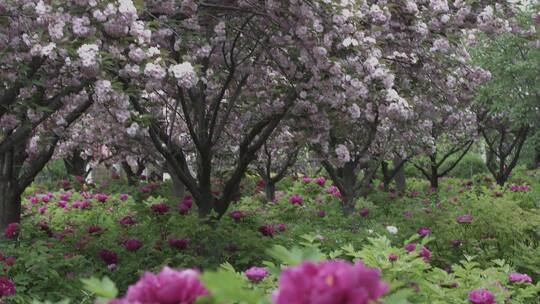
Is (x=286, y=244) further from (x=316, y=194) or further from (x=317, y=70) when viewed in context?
(x=316, y=194)

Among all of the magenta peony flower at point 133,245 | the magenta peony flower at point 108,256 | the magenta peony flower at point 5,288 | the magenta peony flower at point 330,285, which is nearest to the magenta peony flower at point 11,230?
the magenta peony flower at point 108,256

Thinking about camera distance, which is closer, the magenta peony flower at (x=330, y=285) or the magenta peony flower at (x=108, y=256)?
the magenta peony flower at (x=330, y=285)

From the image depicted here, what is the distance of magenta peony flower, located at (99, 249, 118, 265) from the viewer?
548cm

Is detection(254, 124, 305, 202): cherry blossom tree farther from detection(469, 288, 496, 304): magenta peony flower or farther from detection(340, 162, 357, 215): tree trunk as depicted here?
detection(469, 288, 496, 304): magenta peony flower

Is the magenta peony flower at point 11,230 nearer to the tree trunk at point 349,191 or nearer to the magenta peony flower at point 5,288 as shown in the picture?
the magenta peony flower at point 5,288

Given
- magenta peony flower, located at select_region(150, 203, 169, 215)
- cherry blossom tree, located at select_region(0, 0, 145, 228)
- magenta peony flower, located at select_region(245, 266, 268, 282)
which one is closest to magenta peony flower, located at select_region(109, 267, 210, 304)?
magenta peony flower, located at select_region(245, 266, 268, 282)

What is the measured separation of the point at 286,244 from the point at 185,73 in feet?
9.16

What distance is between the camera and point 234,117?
9312mm

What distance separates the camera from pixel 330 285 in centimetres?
109

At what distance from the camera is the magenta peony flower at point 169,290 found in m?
1.24

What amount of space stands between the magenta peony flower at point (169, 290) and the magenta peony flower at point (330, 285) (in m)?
0.21

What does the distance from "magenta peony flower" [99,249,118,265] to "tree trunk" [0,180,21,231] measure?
275 centimetres

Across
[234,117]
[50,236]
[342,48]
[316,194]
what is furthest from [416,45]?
[316,194]

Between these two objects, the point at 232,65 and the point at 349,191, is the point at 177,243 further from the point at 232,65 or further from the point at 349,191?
the point at 349,191
